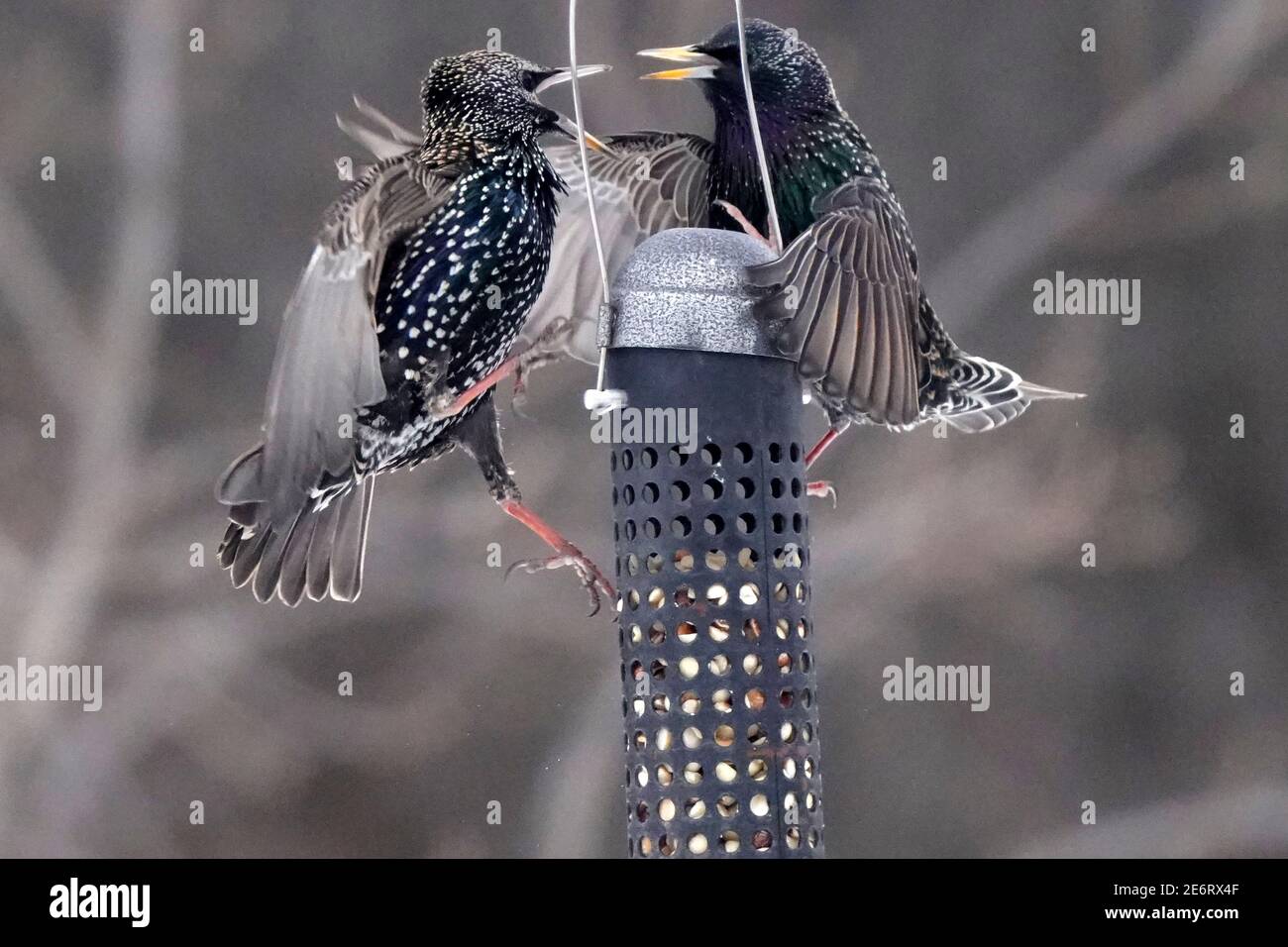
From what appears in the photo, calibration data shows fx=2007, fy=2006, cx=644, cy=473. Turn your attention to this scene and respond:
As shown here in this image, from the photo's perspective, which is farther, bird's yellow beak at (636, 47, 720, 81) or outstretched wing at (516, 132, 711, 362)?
outstretched wing at (516, 132, 711, 362)

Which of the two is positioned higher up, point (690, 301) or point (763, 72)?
point (763, 72)

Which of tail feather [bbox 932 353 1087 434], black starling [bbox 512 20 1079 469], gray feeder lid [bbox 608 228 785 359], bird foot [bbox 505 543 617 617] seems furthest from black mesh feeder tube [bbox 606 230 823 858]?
tail feather [bbox 932 353 1087 434]

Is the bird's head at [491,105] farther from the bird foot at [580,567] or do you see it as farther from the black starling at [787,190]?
the bird foot at [580,567]

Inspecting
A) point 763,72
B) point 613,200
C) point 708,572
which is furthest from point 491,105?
point 708,572

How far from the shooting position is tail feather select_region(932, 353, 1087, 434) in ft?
10.3

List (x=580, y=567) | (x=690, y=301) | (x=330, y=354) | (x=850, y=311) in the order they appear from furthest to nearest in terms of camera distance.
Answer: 1. (x=580, y=567)
2. (x=330, y=354)
3. (x=850, y=311)
4. (x=690, y=301)

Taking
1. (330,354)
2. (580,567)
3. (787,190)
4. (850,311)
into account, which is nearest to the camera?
(850,311)

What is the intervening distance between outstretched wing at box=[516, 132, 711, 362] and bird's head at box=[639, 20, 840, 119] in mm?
129

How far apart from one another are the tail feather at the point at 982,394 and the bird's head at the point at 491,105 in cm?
69

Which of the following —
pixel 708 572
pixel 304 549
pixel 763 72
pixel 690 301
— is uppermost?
pixel 763 72

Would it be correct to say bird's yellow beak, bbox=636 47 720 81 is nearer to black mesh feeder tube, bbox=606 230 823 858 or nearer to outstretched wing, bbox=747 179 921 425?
outstretched wing, bbox=747 179 921 425

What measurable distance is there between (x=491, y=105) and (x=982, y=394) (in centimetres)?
89

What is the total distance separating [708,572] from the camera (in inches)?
87.7

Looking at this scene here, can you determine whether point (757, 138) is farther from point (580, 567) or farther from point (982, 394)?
point (982, 394)
